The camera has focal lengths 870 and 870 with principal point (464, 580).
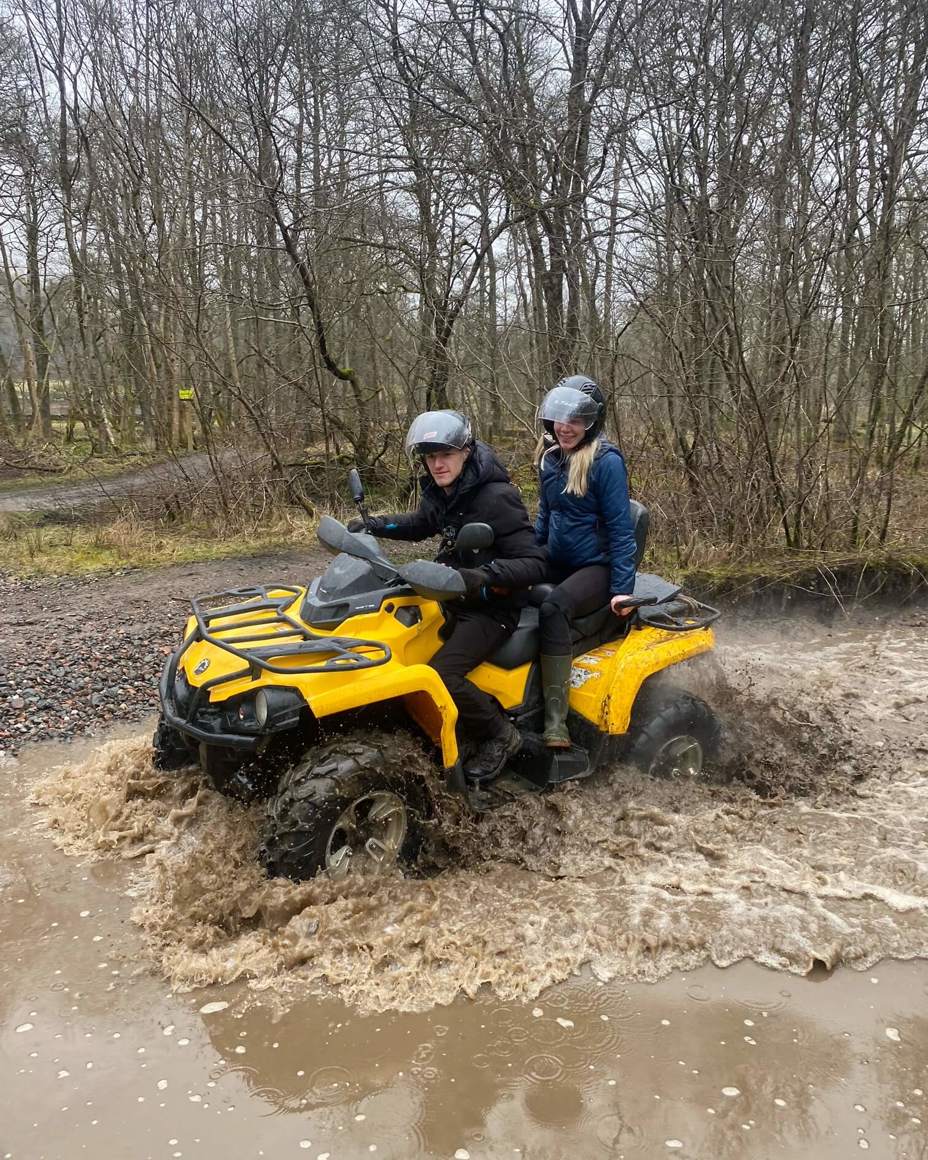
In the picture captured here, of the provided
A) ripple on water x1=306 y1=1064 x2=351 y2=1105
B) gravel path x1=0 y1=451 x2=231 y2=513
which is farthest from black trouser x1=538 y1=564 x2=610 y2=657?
gravel path x1=0 y1=451 x2=231 y2=513

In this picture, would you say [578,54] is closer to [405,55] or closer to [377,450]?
[405,55]

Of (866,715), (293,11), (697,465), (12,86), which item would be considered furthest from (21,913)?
(12,86)

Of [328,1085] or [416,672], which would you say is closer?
[328,1085]

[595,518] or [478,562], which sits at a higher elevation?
[595,518]

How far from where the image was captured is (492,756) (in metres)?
4.08

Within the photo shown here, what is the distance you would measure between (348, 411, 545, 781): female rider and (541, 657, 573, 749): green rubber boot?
178mm

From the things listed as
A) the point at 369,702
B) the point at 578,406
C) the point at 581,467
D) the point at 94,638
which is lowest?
the point at 94,638

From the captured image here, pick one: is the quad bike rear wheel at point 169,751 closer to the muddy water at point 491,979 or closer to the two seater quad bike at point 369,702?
the two seater quad bike at point 369,702

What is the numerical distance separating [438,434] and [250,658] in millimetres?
1281

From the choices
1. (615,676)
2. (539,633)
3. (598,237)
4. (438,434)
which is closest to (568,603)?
(539,633)

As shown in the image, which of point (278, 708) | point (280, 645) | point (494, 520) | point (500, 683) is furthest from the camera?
point (500, 683)

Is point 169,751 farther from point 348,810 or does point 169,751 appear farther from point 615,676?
point 615,676

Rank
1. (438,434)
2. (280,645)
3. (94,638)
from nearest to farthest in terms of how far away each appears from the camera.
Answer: (280,645) → (438,434) → (94,638)

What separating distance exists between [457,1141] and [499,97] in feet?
32.7
